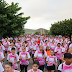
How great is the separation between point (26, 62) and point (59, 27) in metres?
28.3

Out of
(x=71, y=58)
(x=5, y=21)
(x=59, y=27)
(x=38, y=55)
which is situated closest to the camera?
(x=71, y=58)

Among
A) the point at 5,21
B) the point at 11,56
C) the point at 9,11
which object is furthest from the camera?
the point at 9,11

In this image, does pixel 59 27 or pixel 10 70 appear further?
pixel 59 27

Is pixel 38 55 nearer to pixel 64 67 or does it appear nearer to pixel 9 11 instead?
pixel 64 67

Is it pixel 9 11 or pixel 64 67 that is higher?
pixel 9 11

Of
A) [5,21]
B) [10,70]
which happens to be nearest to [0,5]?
[5,21]

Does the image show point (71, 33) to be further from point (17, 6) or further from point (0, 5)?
point (0, 5)

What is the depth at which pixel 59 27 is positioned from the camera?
3175 centimetres

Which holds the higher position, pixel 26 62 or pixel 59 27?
pixel 59 27

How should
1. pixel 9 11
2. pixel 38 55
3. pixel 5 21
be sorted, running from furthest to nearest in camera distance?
pixel 9 11 < pixel 5 21 < pixel 38 55

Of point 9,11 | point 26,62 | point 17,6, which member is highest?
point 17,6

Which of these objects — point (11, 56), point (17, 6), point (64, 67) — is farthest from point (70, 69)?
point (17, 6)

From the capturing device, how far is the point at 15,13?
78.9 feet

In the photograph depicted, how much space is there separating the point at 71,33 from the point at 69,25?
7.85ft
